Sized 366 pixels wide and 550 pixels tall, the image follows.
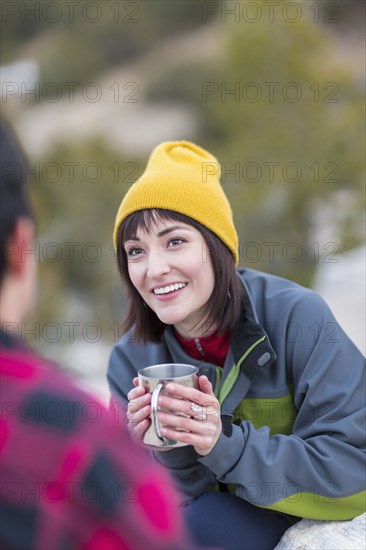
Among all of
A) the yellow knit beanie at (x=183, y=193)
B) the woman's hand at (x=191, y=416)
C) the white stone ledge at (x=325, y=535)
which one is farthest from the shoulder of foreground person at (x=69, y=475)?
the yellow knit beanie at (x=183, y=193)

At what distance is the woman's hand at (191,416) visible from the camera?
69.3 inches

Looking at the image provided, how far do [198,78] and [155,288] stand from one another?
25526 mm

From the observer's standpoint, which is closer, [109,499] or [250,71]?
[109,499]

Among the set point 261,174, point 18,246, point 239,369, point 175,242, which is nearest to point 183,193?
point 175,242

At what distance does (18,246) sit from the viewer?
43.3 inches

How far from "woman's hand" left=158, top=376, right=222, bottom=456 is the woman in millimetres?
33

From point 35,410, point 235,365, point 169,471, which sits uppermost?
point 35,410

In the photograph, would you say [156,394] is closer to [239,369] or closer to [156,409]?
[156,409]

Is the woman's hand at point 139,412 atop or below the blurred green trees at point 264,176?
below

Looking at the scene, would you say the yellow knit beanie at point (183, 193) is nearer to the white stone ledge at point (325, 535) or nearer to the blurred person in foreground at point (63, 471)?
the white stone ledge at point (325, 535)

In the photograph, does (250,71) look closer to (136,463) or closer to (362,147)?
(362,147)

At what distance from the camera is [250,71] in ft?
32.4

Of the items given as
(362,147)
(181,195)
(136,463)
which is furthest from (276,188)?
(136,463)

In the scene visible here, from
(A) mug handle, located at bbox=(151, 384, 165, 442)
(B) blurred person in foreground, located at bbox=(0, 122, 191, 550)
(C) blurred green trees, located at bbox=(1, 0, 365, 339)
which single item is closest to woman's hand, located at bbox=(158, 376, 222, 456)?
(A) mug handle, located at bbox=(151, 384, 165, 442)
